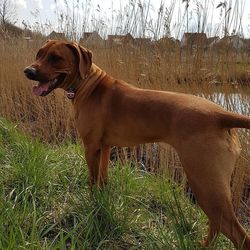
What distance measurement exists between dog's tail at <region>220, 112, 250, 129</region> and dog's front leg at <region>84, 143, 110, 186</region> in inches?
42.5

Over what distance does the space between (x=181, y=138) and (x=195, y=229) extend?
716 mm

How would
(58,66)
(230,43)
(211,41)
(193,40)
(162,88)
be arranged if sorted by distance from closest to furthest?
(58,66), (230,43), (211,41), (193,40), (162,88)

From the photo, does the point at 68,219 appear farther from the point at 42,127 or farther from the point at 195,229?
the point at 42,127

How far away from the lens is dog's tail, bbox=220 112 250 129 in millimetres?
2354

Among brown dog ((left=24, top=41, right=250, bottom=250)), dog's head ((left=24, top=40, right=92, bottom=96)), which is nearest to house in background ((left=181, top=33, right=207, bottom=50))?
brown dog ((left=24, top=41, right=250, bottom=250))

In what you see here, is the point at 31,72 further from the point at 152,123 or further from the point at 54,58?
the point at 152,123

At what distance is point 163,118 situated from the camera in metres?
2.65

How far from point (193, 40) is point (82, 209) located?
214 centimetres

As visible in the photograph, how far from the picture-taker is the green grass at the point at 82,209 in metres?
2.46

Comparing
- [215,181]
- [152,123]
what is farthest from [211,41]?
[215,181]

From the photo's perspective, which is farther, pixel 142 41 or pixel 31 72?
pixel 142 41

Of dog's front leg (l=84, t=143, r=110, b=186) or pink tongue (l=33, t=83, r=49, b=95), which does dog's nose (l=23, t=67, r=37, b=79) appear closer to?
pink tongue (l=33, t=83, r=49, b=95)

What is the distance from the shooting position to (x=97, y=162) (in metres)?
3.15

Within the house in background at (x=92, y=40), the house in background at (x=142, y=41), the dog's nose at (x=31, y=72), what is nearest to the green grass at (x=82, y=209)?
the dog's nose at (x=31, y=72)
